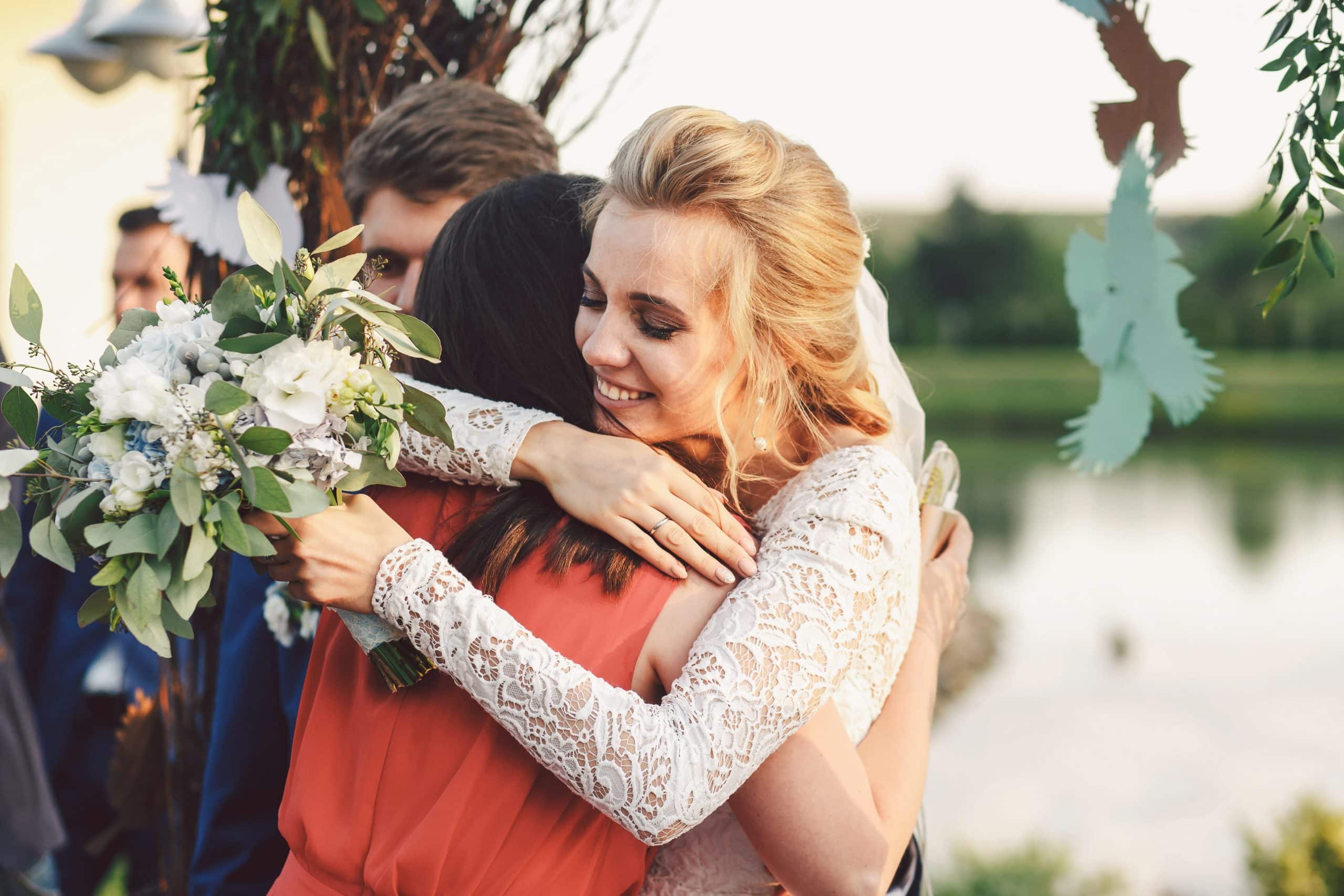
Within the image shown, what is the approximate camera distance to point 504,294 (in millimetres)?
1521

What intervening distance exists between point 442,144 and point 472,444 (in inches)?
39.9

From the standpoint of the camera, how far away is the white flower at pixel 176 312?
1.29 metres

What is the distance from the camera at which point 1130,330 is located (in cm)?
186

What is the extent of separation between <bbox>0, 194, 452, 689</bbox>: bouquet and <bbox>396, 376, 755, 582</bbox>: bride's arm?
0.56ft

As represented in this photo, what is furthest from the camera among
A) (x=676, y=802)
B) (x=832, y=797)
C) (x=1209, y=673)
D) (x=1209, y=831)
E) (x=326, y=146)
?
(x=1209, y=673)

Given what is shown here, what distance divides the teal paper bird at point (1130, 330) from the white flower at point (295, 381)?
3.74 ft

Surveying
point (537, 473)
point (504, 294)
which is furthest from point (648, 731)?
point (504, 294)

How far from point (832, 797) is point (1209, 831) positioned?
10215 mm

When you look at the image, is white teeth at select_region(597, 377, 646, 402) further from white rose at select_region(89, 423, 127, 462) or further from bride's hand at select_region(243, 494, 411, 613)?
white rose at select_region(89, 423, 127, 462)

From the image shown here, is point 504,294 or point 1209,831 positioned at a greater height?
point 504,294

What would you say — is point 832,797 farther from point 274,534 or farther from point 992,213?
point 992,213

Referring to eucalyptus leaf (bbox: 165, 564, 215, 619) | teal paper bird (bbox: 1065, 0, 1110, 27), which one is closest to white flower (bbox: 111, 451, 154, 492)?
eucalyptus leaf (bbox: 165, 564, 215, 619)

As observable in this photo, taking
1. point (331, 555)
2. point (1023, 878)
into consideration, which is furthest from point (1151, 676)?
point (331, 555)

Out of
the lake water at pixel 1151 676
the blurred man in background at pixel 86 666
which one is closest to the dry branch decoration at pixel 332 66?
the blurred man in background at pixel 86 666
